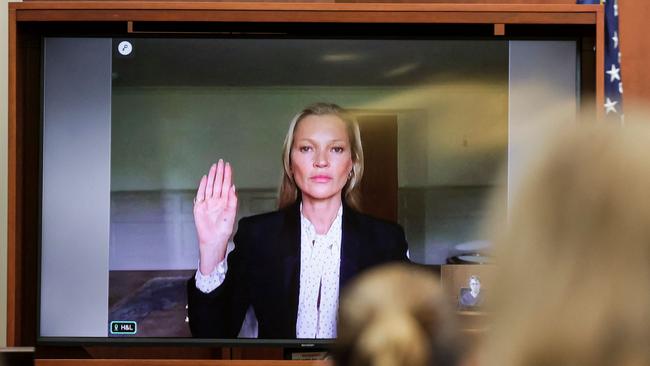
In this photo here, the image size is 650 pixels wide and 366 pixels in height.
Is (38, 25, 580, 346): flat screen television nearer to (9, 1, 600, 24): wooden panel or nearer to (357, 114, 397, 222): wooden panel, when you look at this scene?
(357, 114, 397, 222): wooden panel

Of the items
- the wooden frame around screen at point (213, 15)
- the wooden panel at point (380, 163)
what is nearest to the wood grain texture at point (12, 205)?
the wooden frame around screen at point (213, 15)

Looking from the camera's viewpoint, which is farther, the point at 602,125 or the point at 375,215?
the point at 375,215

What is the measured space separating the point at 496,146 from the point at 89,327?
1.55 m

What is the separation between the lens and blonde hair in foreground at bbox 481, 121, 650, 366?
0.73 m

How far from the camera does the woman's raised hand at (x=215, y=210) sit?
3.72 meters

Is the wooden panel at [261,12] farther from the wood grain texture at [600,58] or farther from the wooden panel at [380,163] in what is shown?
the wooden panel at [380,163]

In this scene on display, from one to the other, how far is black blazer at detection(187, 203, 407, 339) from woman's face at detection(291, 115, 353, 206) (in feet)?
0.27

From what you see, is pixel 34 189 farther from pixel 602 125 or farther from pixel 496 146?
pixel 602 125

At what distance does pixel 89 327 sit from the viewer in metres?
3.71

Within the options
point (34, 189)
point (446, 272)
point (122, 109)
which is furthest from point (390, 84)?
point (34, 189)

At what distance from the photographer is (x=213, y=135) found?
12.3 ft

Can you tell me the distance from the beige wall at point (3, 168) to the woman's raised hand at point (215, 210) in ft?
2.61

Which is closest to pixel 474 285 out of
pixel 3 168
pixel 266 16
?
pixel 266 16

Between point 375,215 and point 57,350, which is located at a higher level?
point 375,215
